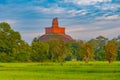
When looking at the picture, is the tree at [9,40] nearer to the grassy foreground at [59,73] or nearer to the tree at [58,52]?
the tree at [58,52]

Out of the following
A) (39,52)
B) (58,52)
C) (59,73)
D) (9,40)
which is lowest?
(59,73)

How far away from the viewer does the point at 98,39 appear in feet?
574

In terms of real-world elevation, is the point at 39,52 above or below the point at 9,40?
below

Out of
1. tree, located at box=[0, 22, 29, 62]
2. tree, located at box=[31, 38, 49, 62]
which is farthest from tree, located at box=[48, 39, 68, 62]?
tree, located at box=[0, 22, 29, 62]

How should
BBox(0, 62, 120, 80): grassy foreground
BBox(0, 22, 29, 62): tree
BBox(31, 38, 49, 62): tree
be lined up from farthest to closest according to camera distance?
1. BBox(31, 38, 49, 62): tree
2. BBox(0, 22, 29, 62): tree
3. BBox(0, 62, 120, 80): grassy foreground

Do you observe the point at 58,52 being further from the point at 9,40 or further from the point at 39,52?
the point at 9,40

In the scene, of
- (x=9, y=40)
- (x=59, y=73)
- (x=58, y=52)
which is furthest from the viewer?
(x=9, y=40)

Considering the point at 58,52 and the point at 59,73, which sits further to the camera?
the point at 58,52

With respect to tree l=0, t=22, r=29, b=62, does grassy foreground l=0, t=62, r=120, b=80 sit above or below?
below

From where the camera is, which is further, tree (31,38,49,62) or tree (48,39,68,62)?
tree (31,38,49,62)

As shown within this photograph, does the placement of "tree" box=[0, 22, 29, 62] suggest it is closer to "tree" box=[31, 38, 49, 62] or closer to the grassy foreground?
"tree" box=[31, 38, 49, 62]

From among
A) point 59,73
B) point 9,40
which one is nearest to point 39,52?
point 9,40

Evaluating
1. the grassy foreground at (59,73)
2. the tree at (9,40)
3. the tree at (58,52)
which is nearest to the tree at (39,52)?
the tree at (58,52)

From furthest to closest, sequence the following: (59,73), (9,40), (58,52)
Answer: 1. (9,40)
2. (58,52)
3. (59,73)
